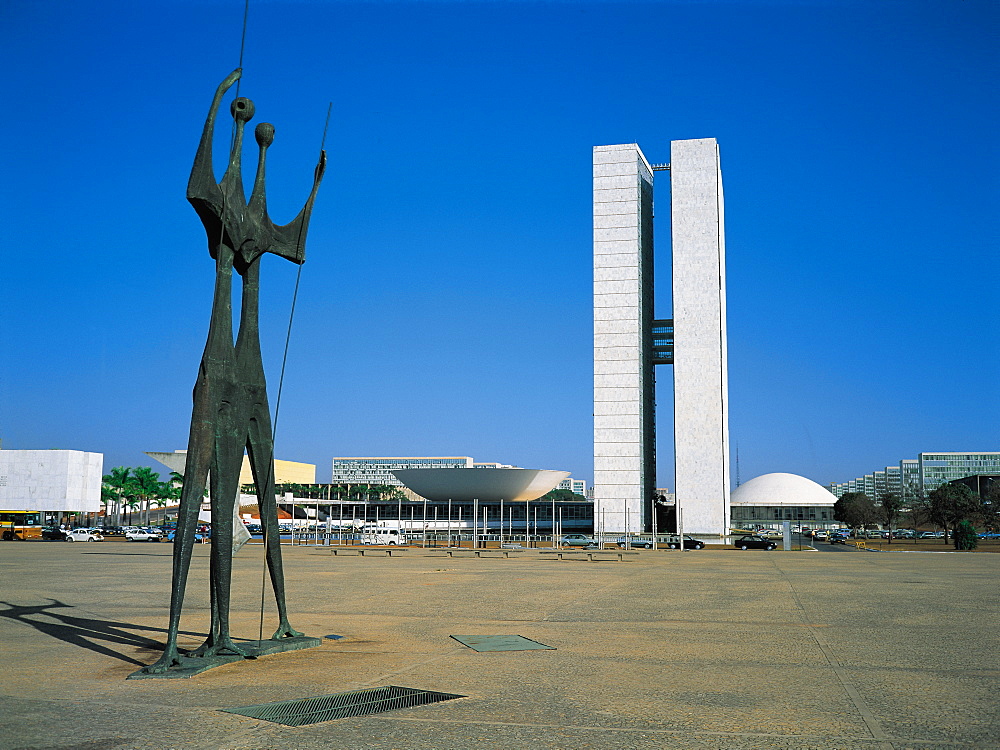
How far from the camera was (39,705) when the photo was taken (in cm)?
772

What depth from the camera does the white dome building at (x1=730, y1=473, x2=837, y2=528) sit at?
17250 cm

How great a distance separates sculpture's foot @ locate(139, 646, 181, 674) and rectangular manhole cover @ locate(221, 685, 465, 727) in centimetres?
193

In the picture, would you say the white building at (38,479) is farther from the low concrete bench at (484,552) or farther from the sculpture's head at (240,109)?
the sculpture's head at (240,109)

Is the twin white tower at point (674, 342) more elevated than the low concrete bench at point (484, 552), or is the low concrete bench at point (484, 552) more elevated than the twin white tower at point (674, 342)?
the twin white tower at point (674, 342)

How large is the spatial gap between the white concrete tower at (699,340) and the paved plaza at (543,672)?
75844 mm

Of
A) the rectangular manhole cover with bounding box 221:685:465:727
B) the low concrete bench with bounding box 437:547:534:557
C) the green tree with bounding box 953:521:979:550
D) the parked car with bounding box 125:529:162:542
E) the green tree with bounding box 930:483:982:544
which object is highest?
the green tree with bounding box 930:483:982:544

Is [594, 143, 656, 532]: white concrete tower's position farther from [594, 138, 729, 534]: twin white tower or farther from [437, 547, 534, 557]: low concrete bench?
[437, 547, 534, 557]: low concrete bench

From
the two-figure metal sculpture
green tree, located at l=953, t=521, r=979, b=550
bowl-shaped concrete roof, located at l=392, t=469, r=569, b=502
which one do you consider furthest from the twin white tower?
the two-figure metal sculpture

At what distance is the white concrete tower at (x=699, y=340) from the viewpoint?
3713 inches

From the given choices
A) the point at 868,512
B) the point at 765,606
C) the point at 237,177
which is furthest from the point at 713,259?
the point at 237,177

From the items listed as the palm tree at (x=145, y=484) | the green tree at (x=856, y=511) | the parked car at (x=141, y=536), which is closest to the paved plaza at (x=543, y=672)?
the parked car at (x=141, y=536)

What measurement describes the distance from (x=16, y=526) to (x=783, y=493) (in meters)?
142

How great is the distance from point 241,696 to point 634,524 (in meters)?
87.4

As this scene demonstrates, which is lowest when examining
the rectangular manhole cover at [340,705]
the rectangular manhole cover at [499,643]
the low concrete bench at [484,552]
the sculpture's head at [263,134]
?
the low concrete bench at [484,552]
